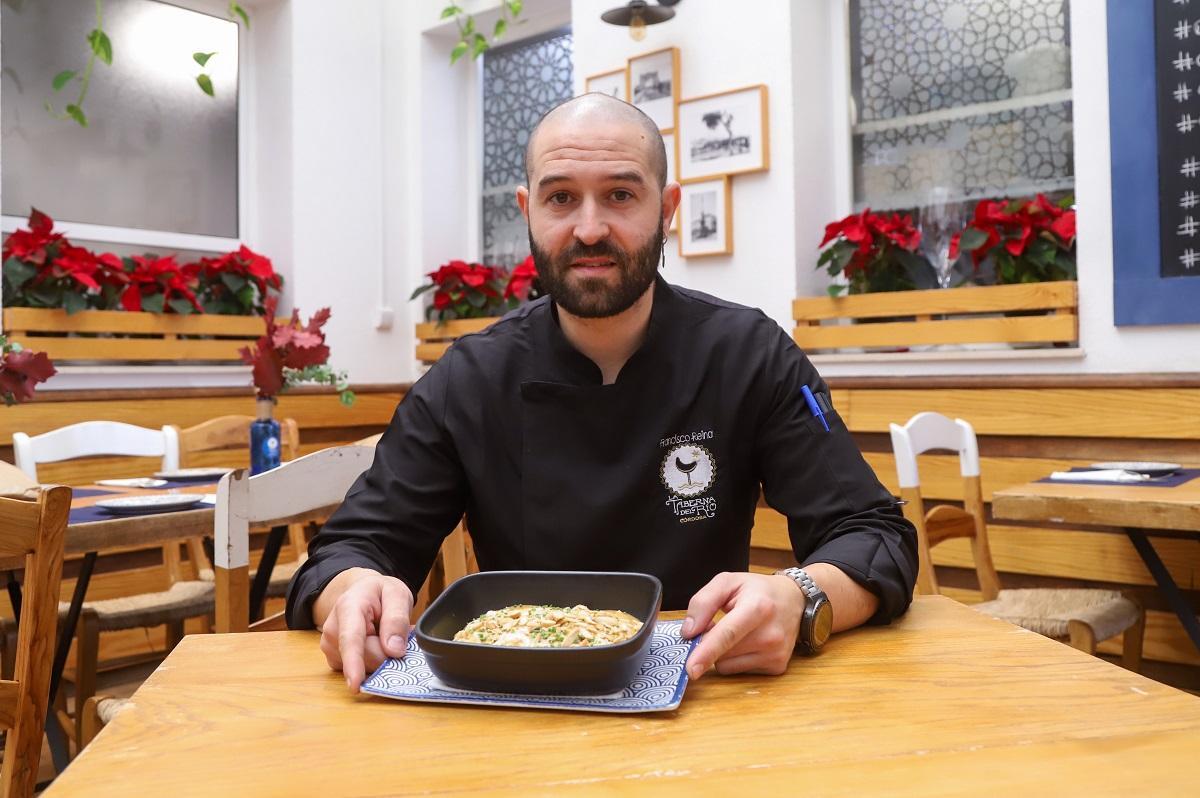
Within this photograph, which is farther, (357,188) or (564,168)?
(357,188)

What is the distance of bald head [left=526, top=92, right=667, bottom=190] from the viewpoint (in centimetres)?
135

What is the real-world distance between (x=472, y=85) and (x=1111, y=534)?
12.0 ft

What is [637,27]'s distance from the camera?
394 cm

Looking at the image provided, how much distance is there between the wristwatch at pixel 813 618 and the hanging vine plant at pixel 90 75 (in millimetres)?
3268

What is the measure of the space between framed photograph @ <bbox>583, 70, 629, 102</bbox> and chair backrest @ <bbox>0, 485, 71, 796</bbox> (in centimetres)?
321

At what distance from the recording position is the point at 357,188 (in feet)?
15.8

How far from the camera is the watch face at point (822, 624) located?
962 mm

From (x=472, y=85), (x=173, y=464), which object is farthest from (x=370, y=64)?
(x=173, y=464)

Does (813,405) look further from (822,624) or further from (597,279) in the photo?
(822,624)

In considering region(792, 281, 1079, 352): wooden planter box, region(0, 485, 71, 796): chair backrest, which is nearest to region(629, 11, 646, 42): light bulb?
region(792, 281, 1079, 352): wooden planter box

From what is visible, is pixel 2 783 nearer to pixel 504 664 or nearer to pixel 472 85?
pixel 504 664

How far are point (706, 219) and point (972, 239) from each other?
1.03 metres

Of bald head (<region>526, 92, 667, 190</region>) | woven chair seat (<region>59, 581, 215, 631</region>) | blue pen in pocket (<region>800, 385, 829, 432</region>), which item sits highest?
bald head (<region>526, 92, 667, 190</region>)

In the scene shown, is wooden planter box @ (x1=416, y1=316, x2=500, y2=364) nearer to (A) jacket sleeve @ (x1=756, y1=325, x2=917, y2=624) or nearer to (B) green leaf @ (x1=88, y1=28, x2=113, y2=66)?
(B) green leaf @ (x1=88, y1=28, x2=113, y2=66)
